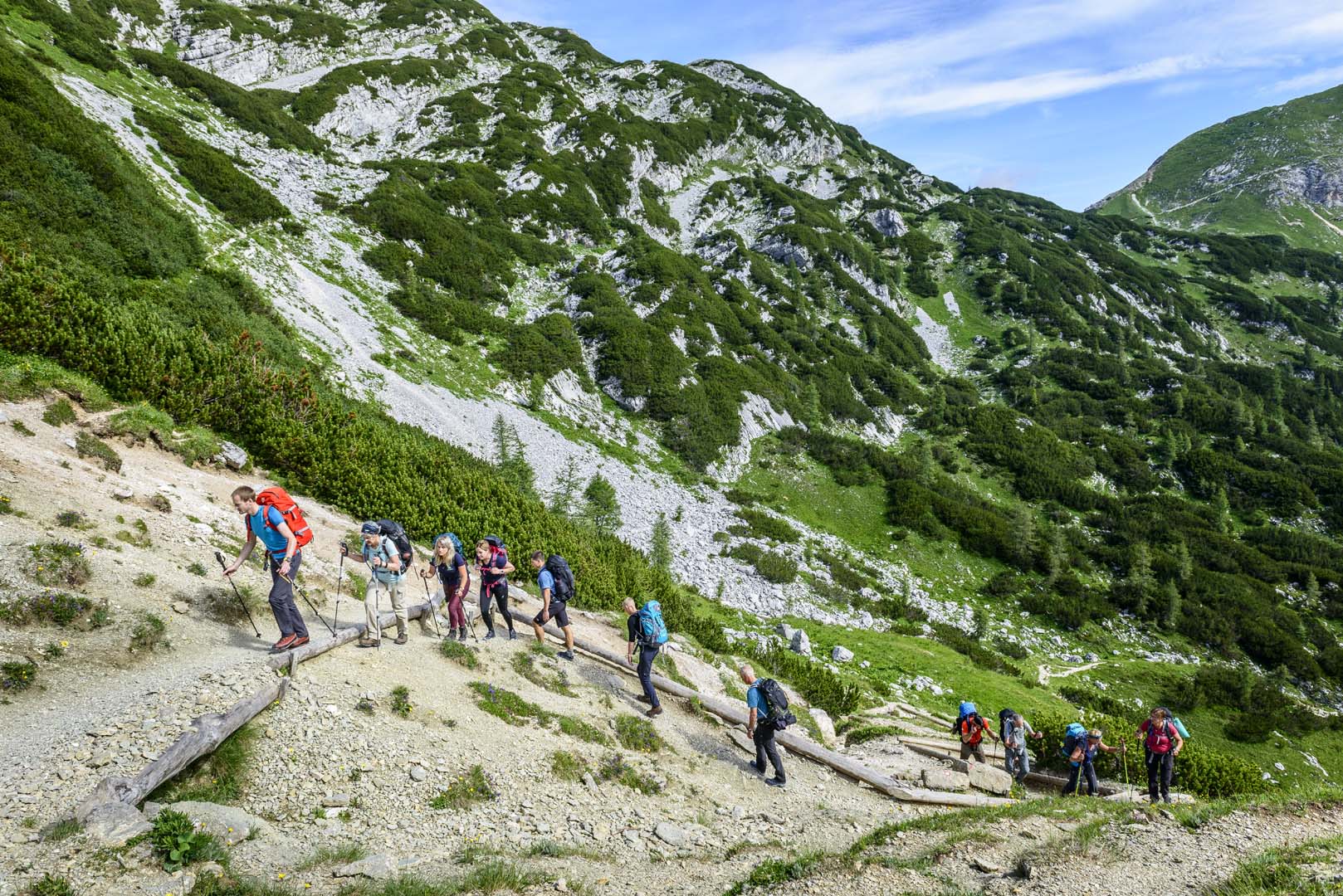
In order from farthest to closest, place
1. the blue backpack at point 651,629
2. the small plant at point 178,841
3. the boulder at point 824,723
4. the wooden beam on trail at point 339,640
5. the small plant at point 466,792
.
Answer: the boulder at point 824,723, the blue backpack at point 651,629, the wooden beam on trail at point 339,640, the small plant at point 466,792, the small plant at point 178,841

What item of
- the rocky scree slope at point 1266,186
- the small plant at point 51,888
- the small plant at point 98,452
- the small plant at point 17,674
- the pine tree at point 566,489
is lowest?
the pine tree at point 566,489

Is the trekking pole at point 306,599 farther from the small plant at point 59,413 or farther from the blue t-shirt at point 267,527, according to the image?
the small plant at point 59,413

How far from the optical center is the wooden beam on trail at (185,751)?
5.00 metres

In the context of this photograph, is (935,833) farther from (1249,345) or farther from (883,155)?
(883,155)

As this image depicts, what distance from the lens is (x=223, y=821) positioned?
5387 mm

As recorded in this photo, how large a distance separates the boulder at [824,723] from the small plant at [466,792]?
9.39 metres

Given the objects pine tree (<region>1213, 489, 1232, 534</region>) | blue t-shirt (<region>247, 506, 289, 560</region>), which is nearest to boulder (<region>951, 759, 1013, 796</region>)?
blue t-shirt (<region>247, 506, 289, 560</region>)

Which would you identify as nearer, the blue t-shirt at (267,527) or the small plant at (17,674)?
the small plant at (17,674)

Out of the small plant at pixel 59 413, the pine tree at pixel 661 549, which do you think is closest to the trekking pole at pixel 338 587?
the small plant at pixel 59 413

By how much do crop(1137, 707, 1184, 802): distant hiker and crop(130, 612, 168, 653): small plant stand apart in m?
17.1

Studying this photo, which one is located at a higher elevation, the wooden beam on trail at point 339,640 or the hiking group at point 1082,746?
the wooden beam on trail at point 339,640

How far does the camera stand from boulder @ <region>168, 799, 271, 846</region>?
5.22 metres

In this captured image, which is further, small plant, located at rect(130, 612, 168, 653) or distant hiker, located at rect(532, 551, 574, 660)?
distant hiker, located at rect(532, 551, 574, 660)

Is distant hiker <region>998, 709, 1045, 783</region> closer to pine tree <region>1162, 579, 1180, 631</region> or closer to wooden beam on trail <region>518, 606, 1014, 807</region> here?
wooden beam on trail <region>518, 606, 1014, 807</region>
